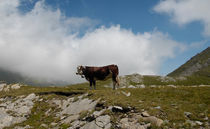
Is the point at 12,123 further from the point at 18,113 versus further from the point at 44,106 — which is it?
the point at 44,106

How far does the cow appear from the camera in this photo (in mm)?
25719

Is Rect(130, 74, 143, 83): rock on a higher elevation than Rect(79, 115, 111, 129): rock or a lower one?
higher

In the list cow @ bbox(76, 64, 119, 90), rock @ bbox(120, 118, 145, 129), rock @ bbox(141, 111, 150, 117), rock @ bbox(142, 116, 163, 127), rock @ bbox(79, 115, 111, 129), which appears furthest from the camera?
cow @ bbox(76, 64, 119, 90)

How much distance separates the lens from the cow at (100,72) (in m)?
25.7

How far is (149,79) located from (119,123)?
169640 millimetres

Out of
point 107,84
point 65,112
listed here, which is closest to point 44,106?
point 65,112

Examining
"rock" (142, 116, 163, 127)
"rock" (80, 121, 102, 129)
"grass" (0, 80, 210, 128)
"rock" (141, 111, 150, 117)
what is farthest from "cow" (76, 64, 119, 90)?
"rock" (142, 116, 163, 127)

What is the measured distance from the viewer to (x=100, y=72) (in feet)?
86.0

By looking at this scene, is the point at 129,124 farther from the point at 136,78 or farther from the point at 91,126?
the point at 136,78

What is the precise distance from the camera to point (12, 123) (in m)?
19.2

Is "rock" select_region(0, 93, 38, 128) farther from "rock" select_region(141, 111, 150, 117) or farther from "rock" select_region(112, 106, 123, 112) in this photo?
"rock" select_region(141, 111, 150, 117)

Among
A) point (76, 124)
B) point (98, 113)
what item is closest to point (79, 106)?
point (76, 124)

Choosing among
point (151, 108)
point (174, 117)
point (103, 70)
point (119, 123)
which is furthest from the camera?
point (103, 70)

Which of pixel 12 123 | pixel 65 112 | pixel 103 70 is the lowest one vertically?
pixel 12 123
